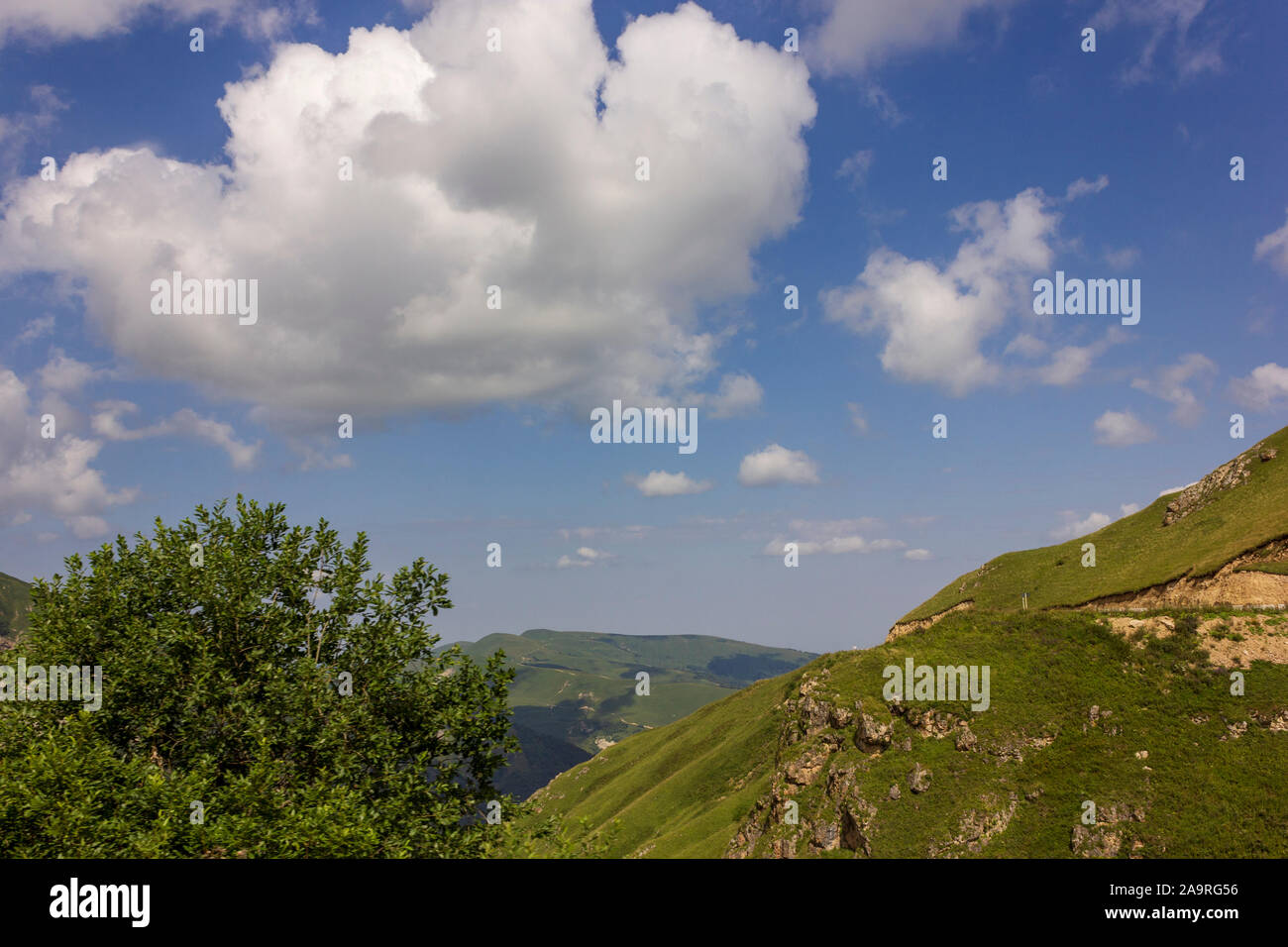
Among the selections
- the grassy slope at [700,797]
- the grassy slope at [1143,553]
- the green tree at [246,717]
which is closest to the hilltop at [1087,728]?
the grassy slope at [1143,553]

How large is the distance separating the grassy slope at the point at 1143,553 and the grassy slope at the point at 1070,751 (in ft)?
66.6

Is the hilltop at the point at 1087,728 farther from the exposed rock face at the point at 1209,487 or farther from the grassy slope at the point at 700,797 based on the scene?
the grassy slope at the point at 700,797

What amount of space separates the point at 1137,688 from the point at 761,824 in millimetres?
47910

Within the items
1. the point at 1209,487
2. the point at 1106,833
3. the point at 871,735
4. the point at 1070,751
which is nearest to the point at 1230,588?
the point at 1070,751

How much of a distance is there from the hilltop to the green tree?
25807mm

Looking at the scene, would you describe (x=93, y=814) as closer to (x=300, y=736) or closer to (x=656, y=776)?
(x=300, y=736)

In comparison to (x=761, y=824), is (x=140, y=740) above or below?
above

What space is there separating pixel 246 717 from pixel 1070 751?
2853 inches

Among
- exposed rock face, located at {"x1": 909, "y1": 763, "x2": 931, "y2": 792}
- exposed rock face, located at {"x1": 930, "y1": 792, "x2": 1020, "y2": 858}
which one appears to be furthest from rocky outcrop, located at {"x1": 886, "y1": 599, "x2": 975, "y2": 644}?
exposed rock face, located at {"x1": 930, "y1": 792, "x2": 1020, "y2": 858}

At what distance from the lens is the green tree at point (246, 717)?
68.3 ft

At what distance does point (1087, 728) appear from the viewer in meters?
67.0
